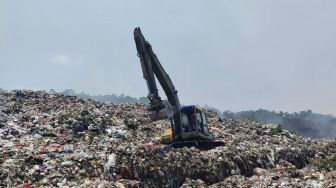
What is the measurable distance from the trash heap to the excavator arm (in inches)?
50.4

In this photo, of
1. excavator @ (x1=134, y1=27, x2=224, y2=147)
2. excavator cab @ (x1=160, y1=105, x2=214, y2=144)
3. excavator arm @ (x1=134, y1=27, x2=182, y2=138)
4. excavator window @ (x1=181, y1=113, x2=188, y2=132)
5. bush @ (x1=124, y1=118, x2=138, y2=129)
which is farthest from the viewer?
bush @ (x1=124, y1=118, x2=138, y2=129)

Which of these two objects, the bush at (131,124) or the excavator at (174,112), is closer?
the excavator at (174,112)

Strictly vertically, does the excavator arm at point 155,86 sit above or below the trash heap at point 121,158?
above

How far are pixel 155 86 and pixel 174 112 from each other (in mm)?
1674

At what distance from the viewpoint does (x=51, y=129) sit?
14.1m

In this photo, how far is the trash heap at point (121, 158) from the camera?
29.8ft

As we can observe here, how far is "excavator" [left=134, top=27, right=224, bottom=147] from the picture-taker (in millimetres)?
13016

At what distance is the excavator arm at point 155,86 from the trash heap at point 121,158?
128cm

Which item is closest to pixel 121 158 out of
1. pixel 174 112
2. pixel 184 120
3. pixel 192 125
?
pixel 174 112

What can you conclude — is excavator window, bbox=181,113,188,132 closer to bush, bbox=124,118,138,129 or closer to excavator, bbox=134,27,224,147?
excavator, bbox=134,27,224,147

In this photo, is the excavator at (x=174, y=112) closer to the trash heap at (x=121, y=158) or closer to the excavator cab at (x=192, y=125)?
the excavator cab at (x=192, y=125)

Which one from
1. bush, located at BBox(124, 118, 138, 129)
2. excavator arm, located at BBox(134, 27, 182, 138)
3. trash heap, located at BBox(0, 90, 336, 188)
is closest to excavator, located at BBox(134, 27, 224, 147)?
excavator arm, located at BBox(134, 27, 182, 138)

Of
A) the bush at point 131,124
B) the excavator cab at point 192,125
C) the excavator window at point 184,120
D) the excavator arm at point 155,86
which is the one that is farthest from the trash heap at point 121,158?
the excavator window at point 184,120

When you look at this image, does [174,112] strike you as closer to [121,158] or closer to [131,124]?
[131,124]
